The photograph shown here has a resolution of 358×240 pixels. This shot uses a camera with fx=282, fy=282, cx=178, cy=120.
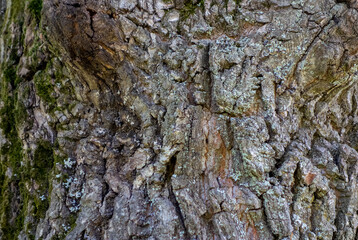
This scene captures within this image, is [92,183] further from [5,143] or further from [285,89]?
[285,89]

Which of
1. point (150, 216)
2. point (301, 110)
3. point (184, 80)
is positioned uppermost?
point (184, 80)

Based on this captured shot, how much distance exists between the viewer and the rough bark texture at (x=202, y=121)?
5.40ft

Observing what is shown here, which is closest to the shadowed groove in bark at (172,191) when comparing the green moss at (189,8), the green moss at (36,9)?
the green moss at (189,8)

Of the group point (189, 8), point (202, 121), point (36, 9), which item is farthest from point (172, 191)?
point (36, 9)

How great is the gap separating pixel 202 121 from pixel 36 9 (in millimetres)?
1496

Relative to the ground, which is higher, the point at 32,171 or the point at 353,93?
the point at 353,93

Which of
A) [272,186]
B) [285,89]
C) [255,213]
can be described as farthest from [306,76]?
[255,213]

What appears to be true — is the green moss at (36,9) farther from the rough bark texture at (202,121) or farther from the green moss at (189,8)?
the green moss at (189,8)

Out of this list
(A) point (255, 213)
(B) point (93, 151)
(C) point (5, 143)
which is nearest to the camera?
(A) point (255, 213)

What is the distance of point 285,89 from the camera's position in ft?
5.77

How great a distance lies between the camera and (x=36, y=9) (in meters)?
2.08

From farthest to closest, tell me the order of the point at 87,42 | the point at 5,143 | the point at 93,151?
1. the point at 5,143
2. the point at 93,151
3. the point at 87,42

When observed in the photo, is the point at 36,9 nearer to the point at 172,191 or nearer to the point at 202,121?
the point at 202,121

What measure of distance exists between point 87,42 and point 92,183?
88 cm
